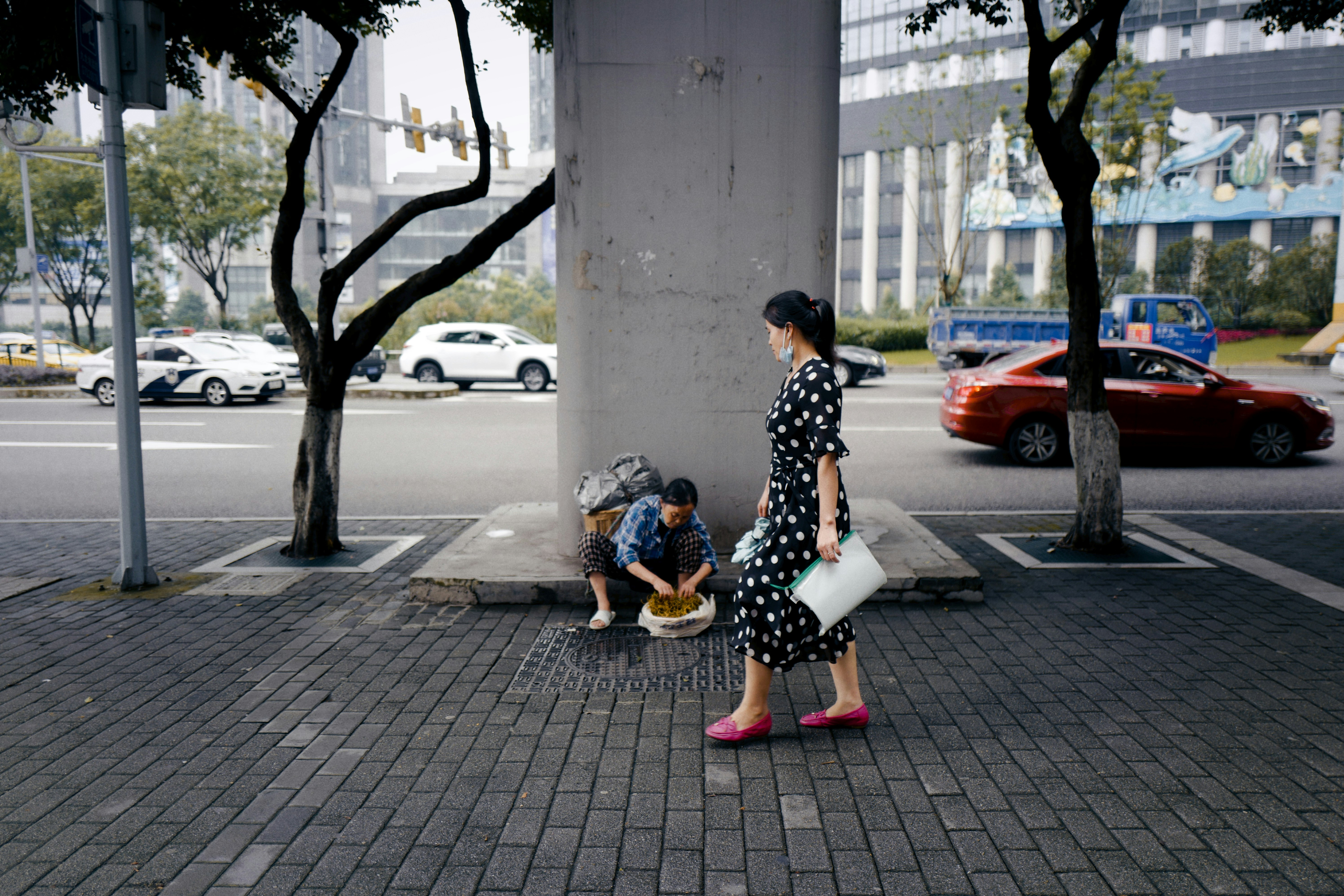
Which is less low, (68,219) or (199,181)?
(199,181)

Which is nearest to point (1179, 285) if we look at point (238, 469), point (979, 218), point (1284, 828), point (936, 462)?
point (979, 218)

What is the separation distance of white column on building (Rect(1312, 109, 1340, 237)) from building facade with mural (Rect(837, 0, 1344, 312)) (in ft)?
0.17

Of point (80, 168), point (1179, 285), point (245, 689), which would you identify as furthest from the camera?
point (1179, 285)

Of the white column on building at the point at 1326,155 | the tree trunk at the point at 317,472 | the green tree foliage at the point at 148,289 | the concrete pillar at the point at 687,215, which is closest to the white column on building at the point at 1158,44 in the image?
the white column on building at the point at 1326,155

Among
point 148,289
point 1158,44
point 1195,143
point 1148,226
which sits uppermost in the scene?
point 1158,44

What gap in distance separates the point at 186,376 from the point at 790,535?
1774cm

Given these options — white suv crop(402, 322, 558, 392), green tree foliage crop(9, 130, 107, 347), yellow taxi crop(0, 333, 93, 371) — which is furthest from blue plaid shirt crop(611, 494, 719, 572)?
green tree foliage crop(9, 130, 107, 347)

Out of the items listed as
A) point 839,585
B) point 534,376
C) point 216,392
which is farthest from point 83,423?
point 839,585

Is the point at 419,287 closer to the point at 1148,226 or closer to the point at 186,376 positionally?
the point at 186,376

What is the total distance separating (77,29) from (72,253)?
35.8 m

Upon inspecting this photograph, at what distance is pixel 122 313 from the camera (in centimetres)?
573

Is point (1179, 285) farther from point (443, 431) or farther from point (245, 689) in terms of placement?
point (245, 689)

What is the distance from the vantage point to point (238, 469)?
1112cm

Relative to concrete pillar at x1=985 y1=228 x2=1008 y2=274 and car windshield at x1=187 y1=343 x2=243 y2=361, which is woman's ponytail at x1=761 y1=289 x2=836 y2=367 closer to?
car windshield at x1=187 y1=343 x2=243 y2=361
